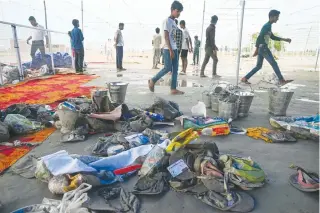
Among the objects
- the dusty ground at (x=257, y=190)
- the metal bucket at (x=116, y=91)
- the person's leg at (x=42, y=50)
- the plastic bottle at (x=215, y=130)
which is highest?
the person's leg at (x=42, y=50)

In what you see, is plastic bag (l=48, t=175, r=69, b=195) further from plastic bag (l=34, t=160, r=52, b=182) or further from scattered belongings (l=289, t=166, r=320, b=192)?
scattered belongings (l=289, t=166, r=320, b=192)

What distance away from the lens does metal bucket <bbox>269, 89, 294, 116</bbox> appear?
10.2 feet

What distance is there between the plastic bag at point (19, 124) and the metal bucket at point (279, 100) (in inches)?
128

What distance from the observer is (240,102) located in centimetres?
307

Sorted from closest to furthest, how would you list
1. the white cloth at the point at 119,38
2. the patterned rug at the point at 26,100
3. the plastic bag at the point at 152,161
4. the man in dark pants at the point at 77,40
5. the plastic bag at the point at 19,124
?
1. the plastic bag at the point at 152,161
2. the patterned rug at the point at 26,100
3. the plastic bag at the point at 19,124
4. the man in dark pants at the point at 77,40
5. the white cloth at the point at 119,38

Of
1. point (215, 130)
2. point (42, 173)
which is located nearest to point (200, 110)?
point (215, 130)

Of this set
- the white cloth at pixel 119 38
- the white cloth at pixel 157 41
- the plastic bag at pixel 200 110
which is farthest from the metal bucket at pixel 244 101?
the white cloth at pixel 157 41

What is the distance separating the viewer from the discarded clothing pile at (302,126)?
2359mm

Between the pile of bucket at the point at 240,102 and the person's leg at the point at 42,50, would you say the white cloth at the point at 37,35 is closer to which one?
the person's leg at the point at 42,50

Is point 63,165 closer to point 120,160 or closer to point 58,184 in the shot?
point 58,184

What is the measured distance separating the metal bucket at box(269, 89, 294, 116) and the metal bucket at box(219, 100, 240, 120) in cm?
64

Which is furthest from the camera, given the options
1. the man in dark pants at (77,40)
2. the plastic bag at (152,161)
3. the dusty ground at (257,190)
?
the man in dark pants at (77,40)

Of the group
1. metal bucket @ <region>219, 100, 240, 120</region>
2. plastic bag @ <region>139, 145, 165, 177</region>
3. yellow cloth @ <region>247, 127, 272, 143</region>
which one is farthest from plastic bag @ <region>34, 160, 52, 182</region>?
metal bucket @ <region>219, 100, 240, 120</region>

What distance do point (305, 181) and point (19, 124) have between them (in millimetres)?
A: 2846
